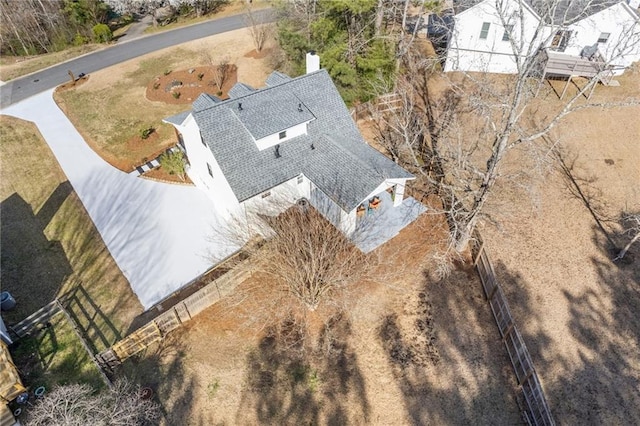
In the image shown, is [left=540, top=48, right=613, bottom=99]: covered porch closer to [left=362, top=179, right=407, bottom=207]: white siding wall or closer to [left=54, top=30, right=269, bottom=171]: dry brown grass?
[left=362, top=179, right=407, bottom=207]: white siding wall

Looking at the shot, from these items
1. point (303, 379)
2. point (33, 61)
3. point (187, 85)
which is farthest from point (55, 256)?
point (33, 61)

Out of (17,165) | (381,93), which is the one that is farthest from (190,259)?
(381,93)

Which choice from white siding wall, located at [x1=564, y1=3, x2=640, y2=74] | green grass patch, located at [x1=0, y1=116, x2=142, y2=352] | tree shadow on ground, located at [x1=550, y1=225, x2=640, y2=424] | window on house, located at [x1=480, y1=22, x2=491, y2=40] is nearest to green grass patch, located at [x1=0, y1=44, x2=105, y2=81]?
green grass patch, located at [x1=0, y1=116, x2=142, y2=352]

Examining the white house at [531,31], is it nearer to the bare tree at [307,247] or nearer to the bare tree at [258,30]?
the bare tree at [307,247]

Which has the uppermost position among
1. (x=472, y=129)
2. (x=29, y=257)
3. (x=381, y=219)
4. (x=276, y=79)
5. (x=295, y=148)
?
(x=276, y=79)

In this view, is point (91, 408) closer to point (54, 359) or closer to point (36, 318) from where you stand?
point (54, 359)
